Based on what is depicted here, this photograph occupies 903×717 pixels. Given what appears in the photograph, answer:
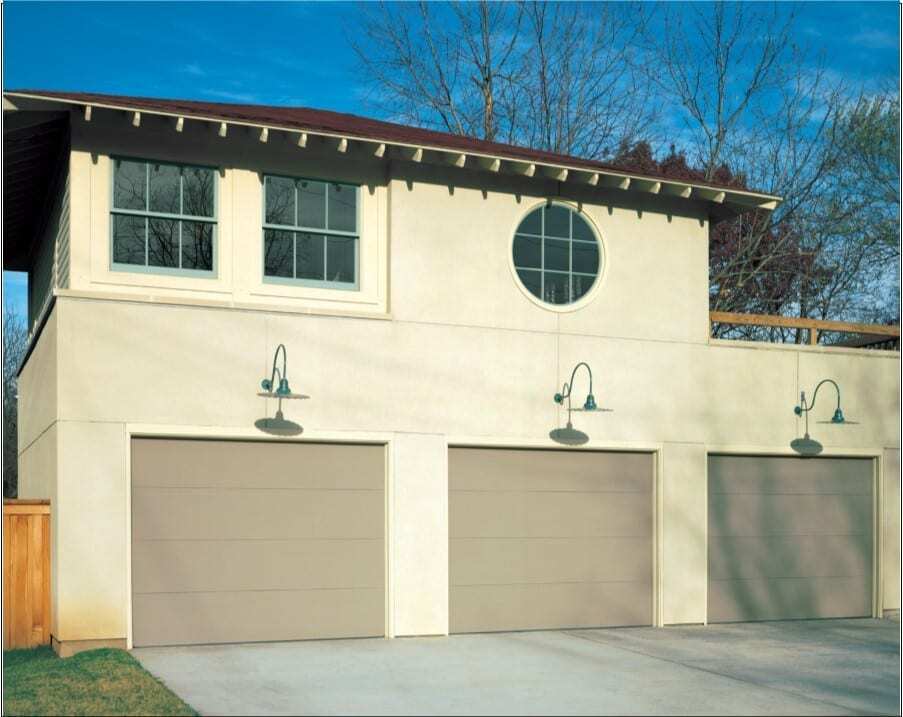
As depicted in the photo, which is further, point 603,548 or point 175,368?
point 603,548

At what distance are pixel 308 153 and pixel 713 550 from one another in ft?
22.7

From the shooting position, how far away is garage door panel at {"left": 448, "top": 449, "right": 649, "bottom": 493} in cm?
1286

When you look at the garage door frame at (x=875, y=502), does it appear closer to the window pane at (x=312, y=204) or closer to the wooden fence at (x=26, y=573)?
the window pane at (x=312, y=204)

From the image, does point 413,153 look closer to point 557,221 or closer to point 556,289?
point 557,221

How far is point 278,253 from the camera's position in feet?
40.4

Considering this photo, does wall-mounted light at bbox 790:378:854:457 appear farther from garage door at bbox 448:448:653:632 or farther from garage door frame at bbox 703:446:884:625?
garage door at bbox 448:448:653:632

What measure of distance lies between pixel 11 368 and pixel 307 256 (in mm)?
28604

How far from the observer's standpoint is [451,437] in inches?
500

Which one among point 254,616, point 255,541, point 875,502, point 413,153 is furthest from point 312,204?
point 875,502

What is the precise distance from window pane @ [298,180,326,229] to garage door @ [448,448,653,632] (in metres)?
3.03

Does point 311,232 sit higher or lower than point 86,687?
higher

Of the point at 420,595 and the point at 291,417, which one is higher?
the point at 291,417

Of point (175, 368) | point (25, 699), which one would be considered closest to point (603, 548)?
point (175, 368)

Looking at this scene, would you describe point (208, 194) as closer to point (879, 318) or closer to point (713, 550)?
point (713, 550)
